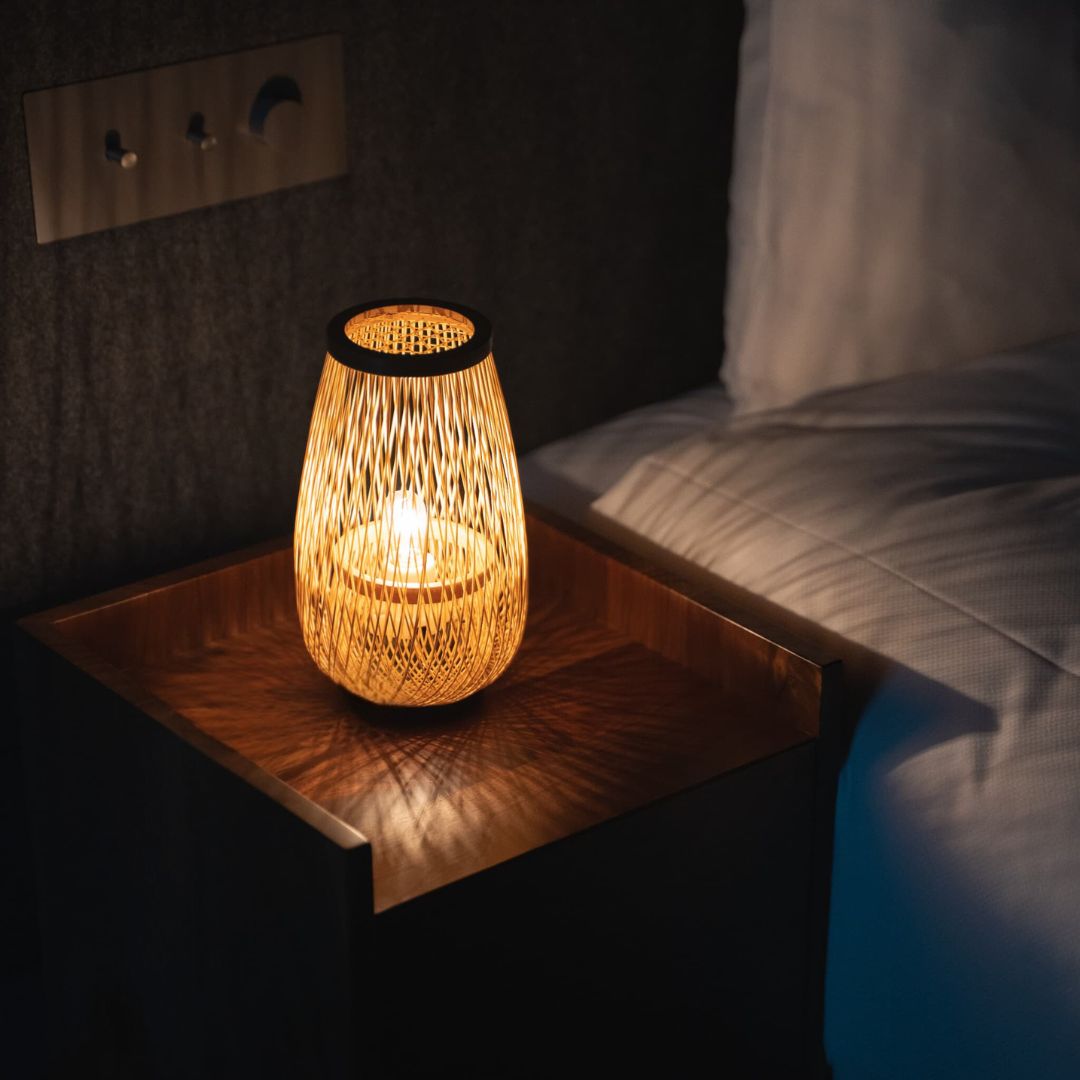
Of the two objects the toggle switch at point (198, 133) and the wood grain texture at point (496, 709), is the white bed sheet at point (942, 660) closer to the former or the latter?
the wood grain texture at point (496, 709)

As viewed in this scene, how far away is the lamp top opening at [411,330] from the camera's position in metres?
0.98

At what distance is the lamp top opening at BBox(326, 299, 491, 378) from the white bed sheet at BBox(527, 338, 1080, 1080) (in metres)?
0.27

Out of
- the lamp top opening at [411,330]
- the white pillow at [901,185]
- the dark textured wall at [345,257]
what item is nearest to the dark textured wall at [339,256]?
the dark textured wall at [345,257]

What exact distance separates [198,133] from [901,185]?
52 centimetres

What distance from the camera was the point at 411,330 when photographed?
103 centimetres

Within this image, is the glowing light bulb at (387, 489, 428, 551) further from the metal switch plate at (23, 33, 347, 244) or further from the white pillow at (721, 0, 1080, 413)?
the white pillow at (721, 0, 1080, 413)

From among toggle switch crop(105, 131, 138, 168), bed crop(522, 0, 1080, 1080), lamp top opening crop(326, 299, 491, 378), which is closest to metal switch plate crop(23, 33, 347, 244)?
toggle switch crop(105, 131, 138, 168)

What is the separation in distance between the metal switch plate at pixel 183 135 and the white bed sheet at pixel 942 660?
0.35 m

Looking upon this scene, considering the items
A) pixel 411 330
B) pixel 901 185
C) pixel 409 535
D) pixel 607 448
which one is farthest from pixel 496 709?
pixel 901 185

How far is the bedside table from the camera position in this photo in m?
0.92

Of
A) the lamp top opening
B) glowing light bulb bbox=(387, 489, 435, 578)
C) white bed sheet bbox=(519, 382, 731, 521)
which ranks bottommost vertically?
white bed sheet bbox=(519, 382, 731, 521)

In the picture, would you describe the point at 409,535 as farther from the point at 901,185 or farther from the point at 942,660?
the point at 901,185

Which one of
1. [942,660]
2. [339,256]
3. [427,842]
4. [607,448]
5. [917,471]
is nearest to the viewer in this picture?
[427,842]

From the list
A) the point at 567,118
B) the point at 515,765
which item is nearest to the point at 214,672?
the point at 515,765
